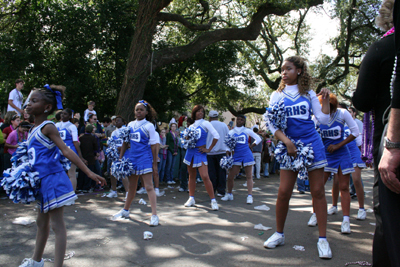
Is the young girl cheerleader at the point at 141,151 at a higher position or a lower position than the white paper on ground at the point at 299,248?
higher

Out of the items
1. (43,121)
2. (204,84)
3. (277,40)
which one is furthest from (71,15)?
(277,40)

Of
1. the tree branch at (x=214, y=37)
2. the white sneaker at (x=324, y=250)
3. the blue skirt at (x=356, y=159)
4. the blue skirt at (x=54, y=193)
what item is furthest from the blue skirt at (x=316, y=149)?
the tree branch at (x=214, y=37)

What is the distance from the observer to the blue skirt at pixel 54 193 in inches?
123

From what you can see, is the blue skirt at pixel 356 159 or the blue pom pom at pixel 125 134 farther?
the blue skirt at pixel 356 159

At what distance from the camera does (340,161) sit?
5141 mm

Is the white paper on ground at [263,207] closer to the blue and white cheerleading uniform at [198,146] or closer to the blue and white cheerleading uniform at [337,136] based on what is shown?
the blue and white cheerleading uniform at [198,146]

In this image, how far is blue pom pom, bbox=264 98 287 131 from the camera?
4047 millimetres

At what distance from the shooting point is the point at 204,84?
18.7m

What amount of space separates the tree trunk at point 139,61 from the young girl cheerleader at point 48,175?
337 inches

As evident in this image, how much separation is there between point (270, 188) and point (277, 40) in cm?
1776

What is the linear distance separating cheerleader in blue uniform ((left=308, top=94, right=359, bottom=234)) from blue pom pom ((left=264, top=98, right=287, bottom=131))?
1422 millimetres

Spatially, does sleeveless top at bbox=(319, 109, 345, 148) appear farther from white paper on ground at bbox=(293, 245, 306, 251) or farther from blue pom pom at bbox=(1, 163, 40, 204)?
blue pom pom at bbox=(1, 163, 40, 204)

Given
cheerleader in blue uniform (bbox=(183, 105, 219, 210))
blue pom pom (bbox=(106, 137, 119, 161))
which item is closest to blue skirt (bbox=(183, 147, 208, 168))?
cheerleader in blue uniform (bbox=(183, 105, 219, 210))

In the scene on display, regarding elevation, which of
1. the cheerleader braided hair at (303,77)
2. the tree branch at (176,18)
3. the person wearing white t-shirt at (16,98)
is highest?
the tree branch at (176,18)
